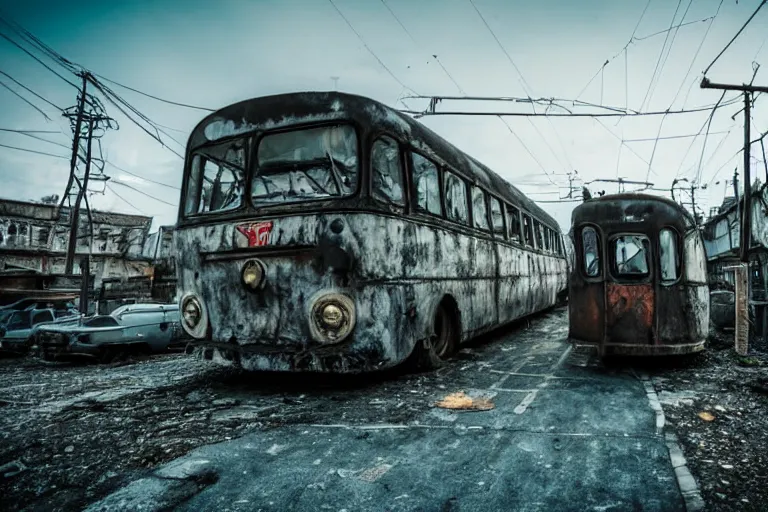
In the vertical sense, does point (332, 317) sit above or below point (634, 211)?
below

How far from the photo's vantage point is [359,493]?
109 inches

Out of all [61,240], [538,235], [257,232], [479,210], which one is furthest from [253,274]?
[61,240]

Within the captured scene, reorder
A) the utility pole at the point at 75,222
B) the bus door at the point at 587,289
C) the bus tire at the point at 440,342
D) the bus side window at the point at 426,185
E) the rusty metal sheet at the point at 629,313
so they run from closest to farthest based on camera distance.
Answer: the bus side window at the point at 426,185
the bus tire at the point at 440,342
the rusty metal sheet at the point at 629,313
the bus door at the point at 587,289
the utility pole at the point at 75,222

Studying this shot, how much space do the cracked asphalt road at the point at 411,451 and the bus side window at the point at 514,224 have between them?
440 cm

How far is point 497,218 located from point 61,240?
3034 cm

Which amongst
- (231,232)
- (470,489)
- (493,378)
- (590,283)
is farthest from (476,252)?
(470,489)

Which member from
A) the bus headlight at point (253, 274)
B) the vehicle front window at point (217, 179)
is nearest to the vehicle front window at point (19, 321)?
the vehicle front window at point (217, 179)

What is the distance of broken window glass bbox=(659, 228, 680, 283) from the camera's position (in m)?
6.45

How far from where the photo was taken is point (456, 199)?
22.9ft

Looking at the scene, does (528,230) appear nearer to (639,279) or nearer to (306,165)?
(639,279)

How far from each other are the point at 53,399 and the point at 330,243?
3624 millimetres

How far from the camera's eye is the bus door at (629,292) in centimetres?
638

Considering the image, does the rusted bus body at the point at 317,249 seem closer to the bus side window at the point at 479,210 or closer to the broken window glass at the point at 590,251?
the bus side window at the point at 479,210

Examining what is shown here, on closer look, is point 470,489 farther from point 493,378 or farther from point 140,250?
point 140,250
